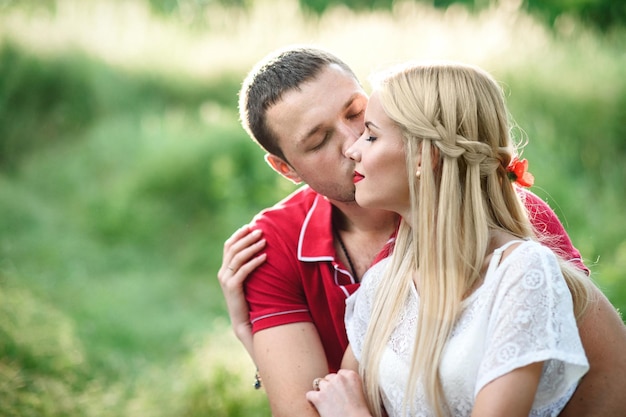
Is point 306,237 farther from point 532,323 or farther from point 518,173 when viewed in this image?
point 532,323

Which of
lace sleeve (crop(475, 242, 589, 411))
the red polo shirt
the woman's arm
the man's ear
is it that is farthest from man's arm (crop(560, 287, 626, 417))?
the man's ear

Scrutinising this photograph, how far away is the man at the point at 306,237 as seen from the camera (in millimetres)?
2555

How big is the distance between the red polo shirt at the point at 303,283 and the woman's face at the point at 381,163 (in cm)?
37

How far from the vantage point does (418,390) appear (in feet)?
6.88

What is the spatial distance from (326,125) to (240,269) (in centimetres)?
52

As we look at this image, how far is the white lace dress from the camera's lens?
1877 millimetres

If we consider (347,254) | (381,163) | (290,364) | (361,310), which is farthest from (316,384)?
(381,163)

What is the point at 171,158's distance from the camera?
619 cm

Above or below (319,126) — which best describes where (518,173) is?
below

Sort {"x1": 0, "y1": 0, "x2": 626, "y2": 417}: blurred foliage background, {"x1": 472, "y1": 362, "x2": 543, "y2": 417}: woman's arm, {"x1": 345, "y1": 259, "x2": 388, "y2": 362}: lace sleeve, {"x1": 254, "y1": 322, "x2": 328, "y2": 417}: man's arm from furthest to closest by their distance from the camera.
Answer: {"x1": 0, "y1": 0, "x2": 626, "y2": 417}: blurred foliage background → {"x1": 254, "y1": 322, "x2": 328, "y2": 417}: man's arm → {"x1": 345, "y1": 259, "x2": 388, "y2": 362}: lace sleeve → {"x1": 472, "y1": 362, "x2": 543, "y2": 417}: woman's arm

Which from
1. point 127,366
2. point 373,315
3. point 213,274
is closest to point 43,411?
point 127,366

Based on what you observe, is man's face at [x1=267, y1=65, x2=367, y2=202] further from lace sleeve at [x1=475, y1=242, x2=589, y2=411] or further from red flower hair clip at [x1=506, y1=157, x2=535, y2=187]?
lace sleeve at [x1=475, y1=242, x2=589, y2=411]

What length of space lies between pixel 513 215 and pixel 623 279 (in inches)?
87.0

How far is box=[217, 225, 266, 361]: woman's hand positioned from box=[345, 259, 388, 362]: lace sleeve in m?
0.38
